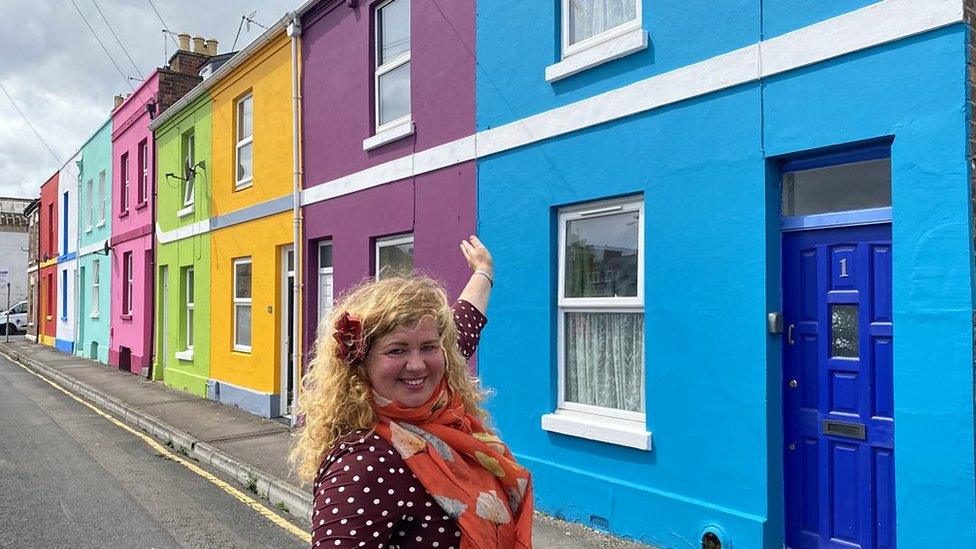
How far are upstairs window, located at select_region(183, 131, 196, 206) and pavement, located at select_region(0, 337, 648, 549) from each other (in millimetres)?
3729

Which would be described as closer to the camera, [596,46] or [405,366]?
[405,366]

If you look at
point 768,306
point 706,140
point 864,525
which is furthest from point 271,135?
point 864,525

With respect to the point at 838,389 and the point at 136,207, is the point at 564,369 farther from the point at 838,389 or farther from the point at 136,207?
the point at 136,207

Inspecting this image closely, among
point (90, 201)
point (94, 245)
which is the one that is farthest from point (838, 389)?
point (90, 201)

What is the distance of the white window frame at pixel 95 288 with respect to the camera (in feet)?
67.5

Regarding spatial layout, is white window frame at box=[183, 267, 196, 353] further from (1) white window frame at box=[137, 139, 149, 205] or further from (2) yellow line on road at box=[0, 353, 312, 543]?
(1) white window frame at box=[137, 139, 149, 205]

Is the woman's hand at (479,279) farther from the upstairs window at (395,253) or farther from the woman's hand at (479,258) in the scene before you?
the upstairs window at (395,253)

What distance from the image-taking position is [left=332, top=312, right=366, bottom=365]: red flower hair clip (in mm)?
1842

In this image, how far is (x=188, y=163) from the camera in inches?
565

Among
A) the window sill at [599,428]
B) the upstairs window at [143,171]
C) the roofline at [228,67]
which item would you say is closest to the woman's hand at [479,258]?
the window sill at [599,428]

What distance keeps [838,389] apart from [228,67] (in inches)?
416

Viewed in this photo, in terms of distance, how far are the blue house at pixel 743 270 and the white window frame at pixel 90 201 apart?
18370 mm

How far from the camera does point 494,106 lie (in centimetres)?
675

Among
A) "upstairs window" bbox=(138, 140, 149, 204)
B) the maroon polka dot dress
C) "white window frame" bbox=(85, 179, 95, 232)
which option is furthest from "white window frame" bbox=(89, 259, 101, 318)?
the maroon polka dot dress
